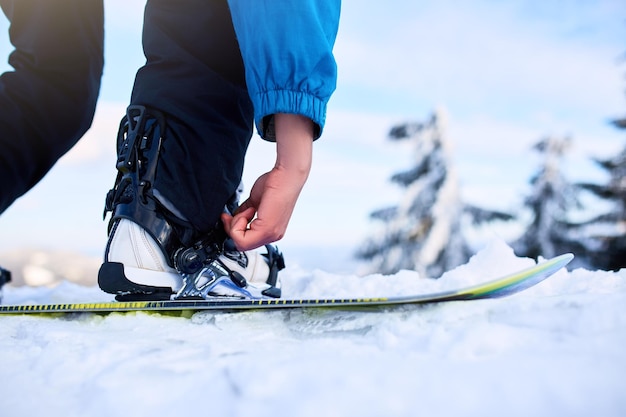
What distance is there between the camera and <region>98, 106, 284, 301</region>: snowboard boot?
1.51 metres

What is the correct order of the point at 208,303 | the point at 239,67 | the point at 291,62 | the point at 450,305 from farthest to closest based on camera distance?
the point at 239,67
the point at 208,303
the point at 291,62
the point at 450,305

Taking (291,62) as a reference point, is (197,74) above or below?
above

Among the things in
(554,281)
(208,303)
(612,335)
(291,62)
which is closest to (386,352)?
(612,335)

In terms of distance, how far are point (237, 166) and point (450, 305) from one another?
908 mm

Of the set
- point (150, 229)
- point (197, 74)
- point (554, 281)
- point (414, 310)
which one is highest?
point (197, 74)

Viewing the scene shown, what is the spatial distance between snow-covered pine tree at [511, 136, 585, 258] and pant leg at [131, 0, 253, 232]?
1659 cm

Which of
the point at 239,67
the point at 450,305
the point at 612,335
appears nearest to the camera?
the point at 612,335

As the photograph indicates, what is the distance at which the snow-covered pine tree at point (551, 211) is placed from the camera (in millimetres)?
16375

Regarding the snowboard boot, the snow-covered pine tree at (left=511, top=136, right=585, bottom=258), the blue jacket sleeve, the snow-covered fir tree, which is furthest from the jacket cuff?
the snow-covered pine tree at (left=511, top=136, right=585, bottom=258)

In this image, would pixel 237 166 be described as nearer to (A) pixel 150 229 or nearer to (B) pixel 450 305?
(A) pixel 150 229

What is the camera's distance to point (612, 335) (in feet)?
2.75

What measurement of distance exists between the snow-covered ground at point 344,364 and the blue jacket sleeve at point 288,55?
557 mm

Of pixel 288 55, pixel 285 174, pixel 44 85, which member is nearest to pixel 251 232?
pixel 285 174

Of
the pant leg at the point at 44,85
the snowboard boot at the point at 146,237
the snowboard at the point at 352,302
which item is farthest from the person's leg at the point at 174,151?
the pant leg at the point at 44,85
